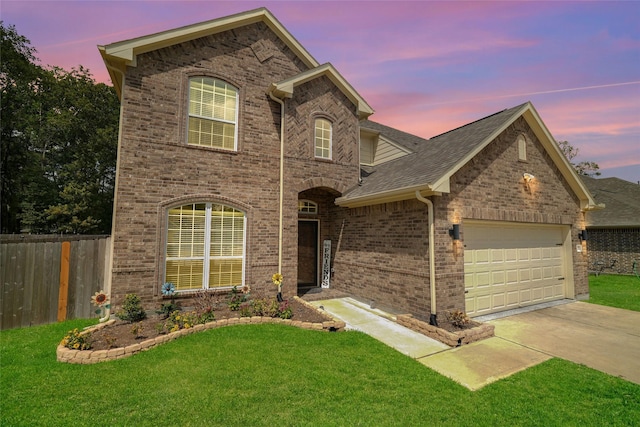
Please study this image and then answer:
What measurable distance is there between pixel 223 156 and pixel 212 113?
1.32m

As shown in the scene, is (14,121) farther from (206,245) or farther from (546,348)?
(546,348)

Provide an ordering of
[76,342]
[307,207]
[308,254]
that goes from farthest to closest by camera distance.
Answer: [308,254]
[307,207]
[76,342]

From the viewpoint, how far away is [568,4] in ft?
22.5

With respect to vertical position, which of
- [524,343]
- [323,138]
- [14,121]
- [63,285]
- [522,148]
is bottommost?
[524,343]

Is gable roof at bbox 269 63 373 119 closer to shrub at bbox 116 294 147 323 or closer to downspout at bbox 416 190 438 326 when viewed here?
downspout at bbox 416 190 438 326

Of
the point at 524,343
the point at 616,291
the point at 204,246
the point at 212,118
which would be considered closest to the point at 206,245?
the point at 204,246

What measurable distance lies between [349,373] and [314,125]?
25.0 feet

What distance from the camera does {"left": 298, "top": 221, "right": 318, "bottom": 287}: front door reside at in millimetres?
11555

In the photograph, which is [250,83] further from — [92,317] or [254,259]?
[92,317]

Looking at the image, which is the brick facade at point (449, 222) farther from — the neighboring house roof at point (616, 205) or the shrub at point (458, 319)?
the neighboring house roof at point (616, 205)

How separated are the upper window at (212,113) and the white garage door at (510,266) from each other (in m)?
7.40

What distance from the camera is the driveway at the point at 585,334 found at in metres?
5.20

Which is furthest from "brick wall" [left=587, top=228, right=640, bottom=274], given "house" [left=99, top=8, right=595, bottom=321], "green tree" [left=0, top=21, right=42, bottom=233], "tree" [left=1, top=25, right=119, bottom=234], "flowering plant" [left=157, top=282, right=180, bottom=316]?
"green tree" [left=0, top=21, right=42, bottom=233]

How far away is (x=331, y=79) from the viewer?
33.2 feet
